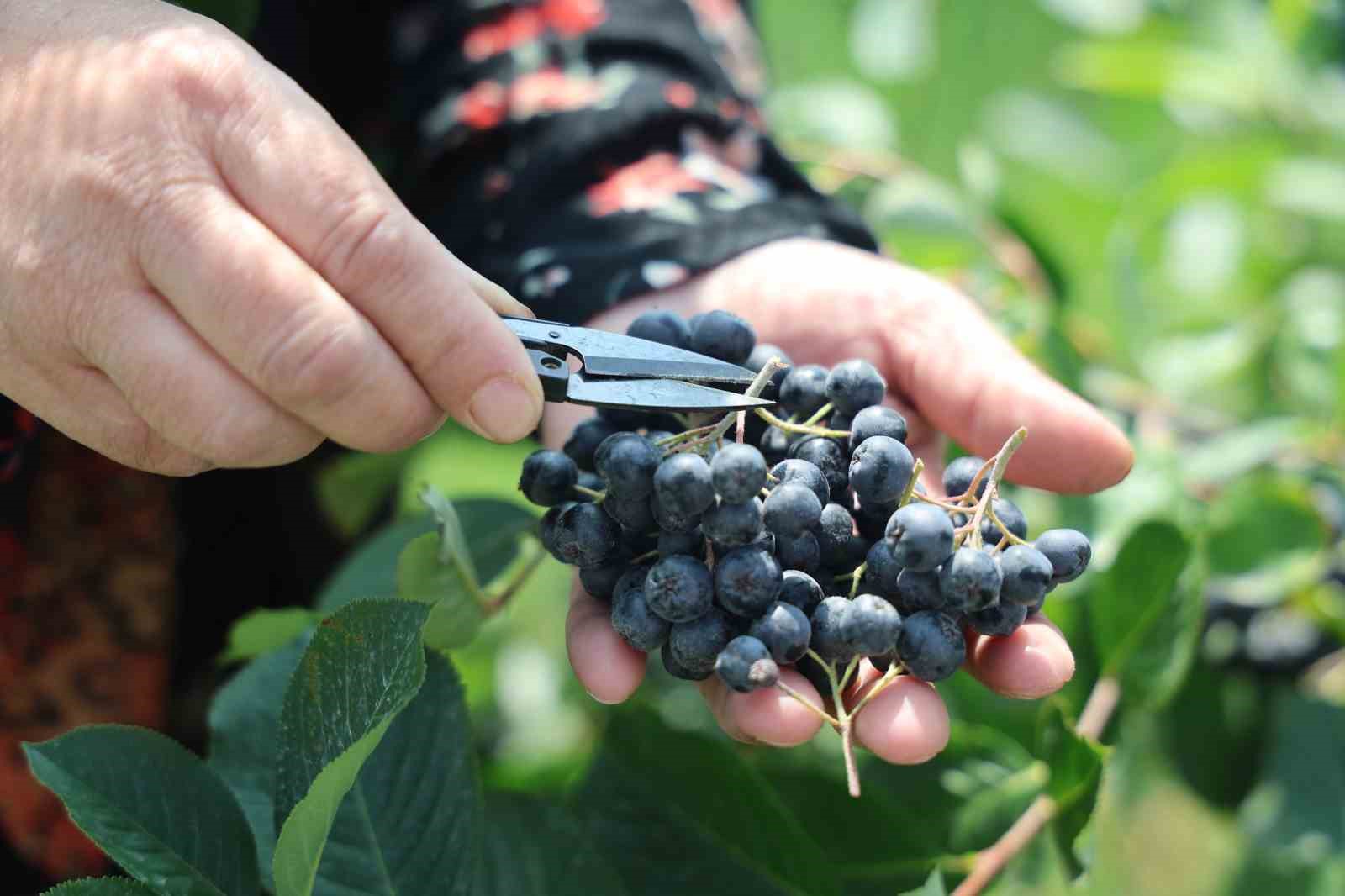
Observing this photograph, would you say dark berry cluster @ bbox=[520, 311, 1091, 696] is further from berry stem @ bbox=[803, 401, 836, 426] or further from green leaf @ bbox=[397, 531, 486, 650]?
green leaf @ bbox=[397, 531, 486, 650]

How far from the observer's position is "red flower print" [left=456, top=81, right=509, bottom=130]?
1.49 meters

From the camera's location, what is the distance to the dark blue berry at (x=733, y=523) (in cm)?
86

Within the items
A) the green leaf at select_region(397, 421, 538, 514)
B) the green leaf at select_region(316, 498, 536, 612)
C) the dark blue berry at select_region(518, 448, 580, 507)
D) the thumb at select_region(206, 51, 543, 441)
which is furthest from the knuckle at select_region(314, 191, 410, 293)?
the green leaf at select_region(397, 421, 538, 514)

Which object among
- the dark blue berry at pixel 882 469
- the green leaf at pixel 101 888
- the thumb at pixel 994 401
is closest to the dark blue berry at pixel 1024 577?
the dark blue berry at pixel 882 469

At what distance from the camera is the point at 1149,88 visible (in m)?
1.89

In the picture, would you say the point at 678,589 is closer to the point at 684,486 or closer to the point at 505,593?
the point at 684,486

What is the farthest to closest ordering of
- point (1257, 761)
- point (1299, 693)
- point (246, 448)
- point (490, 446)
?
point (490, 446) < point (1257, 761) < point (1299, 693) < point (246, 448)

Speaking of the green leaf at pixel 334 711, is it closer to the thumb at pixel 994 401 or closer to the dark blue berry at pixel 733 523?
the dark blue berry at pixel 733 523

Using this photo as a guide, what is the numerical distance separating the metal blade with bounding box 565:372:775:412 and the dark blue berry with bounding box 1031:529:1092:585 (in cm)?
27

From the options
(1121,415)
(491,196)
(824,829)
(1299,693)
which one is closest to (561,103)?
(491,196)

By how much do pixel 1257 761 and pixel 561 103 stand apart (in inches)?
54.5

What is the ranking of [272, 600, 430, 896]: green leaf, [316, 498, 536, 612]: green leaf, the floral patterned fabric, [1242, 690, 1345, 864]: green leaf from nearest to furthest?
1. [272, 600, 430, 896]: green leaf
2. [316, 498, 536, 612]: green leaf
3. the floral patterned fabric
4. [1242, 690, 1345, 864]: green leaf

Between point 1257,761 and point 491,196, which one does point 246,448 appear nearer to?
point 491,196

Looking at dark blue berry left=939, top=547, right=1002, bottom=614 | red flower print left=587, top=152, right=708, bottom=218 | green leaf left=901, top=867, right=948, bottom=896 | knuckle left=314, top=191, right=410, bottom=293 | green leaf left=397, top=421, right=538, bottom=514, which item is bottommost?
green leaf left=397, top=421, right=538, bottom=514
